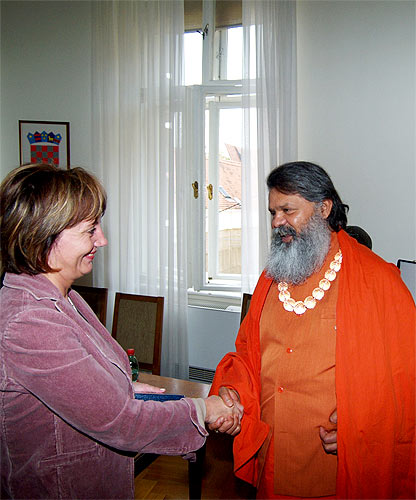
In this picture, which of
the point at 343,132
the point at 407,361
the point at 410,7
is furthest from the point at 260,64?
the point at 407,361

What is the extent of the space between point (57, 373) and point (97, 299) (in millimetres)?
2366

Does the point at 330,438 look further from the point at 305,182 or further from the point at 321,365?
the point at 305,182

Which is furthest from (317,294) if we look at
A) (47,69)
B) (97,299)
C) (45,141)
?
(47,69)

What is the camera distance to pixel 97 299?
3.35 meters

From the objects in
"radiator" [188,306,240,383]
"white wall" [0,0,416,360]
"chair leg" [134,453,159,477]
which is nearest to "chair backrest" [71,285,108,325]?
"radiator" [188,306,240,383]

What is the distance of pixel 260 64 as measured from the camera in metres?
3.24

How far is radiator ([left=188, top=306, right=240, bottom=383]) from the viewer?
11.7ft

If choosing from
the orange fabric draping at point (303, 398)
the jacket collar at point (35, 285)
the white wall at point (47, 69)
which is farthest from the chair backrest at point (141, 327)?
the jacket collar at point (35, 285)

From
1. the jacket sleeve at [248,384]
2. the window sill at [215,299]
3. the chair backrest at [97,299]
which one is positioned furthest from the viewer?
the window sill at [215,299]

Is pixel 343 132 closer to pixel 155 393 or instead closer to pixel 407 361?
pixel 407 361

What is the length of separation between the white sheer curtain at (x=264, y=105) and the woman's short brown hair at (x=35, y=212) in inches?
89.5

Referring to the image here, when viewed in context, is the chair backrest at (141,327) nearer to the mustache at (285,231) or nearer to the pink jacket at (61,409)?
the mustache at (285,231)

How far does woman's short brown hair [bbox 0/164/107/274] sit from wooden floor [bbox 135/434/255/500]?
205 centimetres

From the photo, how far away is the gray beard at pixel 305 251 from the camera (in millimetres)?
1720
